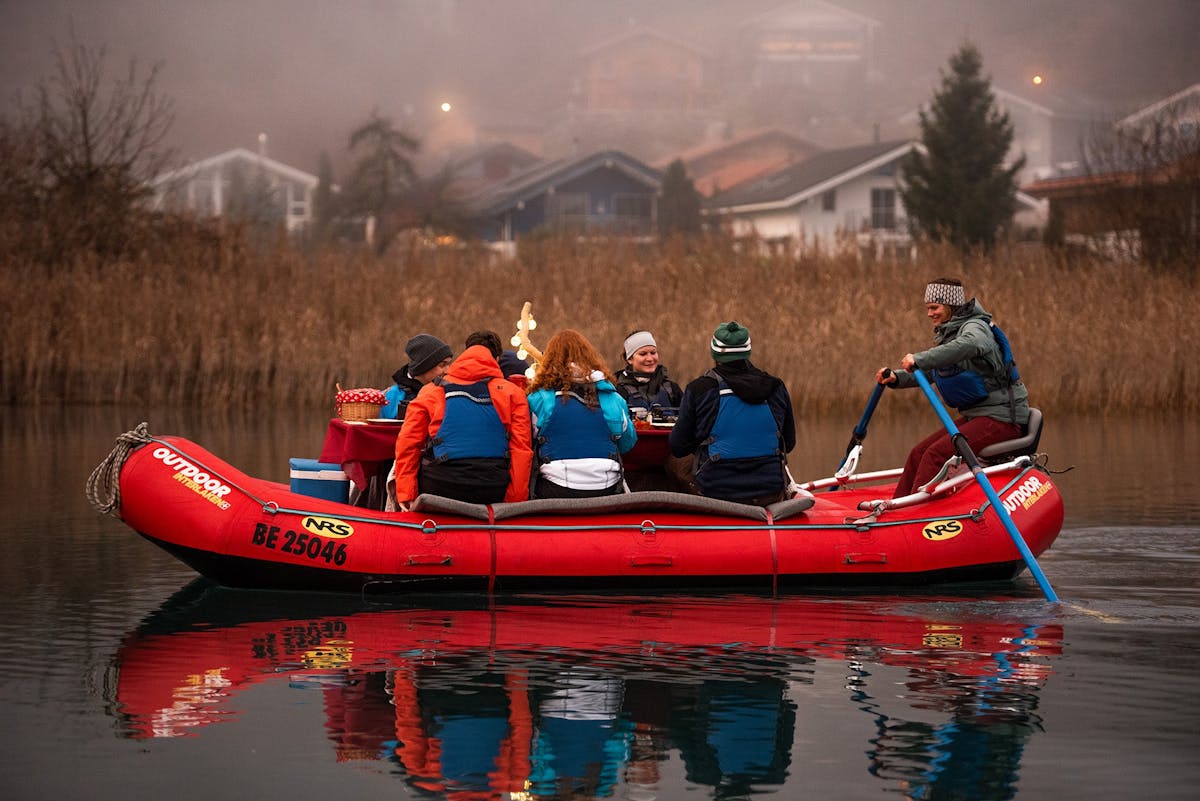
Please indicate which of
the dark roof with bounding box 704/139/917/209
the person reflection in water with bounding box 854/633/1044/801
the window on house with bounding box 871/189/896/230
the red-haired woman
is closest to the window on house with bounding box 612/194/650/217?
the dark roof with bounding box 704/139/917/209

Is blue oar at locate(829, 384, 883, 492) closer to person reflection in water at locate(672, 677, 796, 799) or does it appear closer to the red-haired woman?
the red-haired woman

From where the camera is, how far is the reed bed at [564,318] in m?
22.2

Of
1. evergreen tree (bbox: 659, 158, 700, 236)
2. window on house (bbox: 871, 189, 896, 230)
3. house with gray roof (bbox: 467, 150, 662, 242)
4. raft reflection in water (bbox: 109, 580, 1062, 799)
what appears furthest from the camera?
evergreen tree (bbox: 659, 158, 700, 236)

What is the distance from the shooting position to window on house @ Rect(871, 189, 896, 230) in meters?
60.8

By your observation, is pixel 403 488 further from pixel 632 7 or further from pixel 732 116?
pixel 632 7

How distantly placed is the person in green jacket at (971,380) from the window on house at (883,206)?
50.5m

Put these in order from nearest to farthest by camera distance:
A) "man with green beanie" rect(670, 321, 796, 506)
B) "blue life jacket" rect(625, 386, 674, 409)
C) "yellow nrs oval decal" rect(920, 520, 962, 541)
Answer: "man with green beanie" rect(670, 321, 796, 506)
"yellow nrs oval decal" rect(920, 520, 962, 541)
"blue life jacket" rect(625, 386, 674, 409)

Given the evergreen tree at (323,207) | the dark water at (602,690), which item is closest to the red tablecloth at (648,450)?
the dark water at (602,690)

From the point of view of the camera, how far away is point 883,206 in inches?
2403

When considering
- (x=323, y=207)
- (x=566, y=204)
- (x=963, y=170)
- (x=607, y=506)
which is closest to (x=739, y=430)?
(x=607, y=506)

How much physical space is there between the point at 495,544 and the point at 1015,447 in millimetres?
3315

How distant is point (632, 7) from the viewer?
402 ft

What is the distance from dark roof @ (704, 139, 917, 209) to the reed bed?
31069 mm

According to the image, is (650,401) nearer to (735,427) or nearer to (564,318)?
(735,427)
